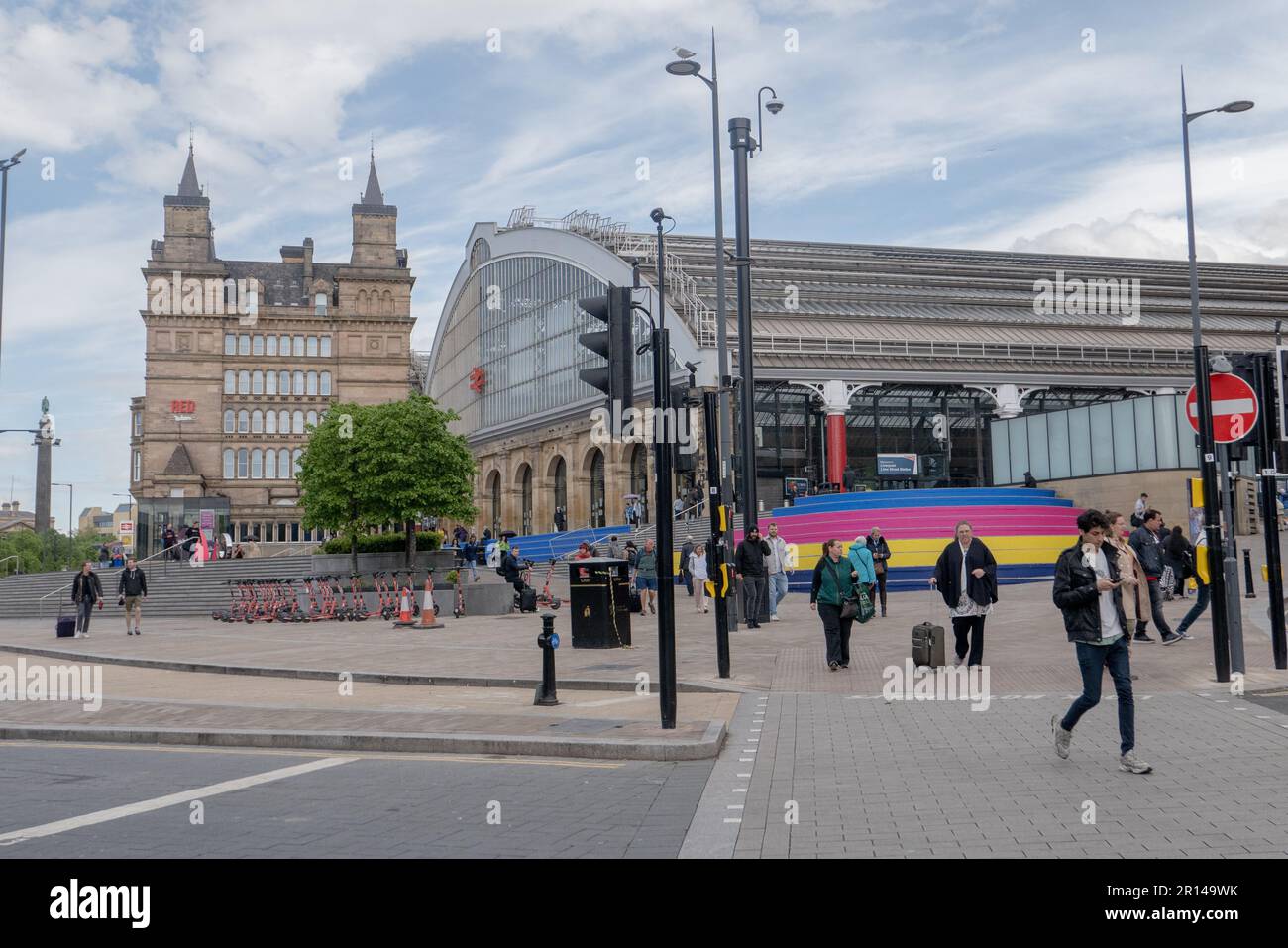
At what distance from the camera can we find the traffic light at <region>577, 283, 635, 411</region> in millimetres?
10570

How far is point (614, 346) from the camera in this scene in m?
10.6

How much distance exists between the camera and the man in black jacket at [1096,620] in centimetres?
826

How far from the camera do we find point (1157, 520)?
17.4 metres

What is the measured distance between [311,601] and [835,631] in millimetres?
18048

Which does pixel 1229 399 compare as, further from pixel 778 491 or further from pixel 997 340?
pixel 997 340

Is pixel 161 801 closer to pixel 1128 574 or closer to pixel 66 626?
pixel 1128 574

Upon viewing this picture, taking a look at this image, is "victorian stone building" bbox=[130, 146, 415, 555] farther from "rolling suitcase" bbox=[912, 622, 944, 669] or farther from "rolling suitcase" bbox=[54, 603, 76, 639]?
"rolling suitcase" bbox=[912, 622, 944, 669]

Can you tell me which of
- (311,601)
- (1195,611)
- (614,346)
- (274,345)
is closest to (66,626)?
(311,601)

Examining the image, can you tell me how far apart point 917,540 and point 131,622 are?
20.8 meters

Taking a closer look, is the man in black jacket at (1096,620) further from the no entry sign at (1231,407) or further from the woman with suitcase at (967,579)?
the no entry sign at (1231,407)

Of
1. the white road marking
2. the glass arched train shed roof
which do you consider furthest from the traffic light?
the glass arched train shed roof

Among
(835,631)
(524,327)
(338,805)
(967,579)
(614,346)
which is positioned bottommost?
(338,805)
